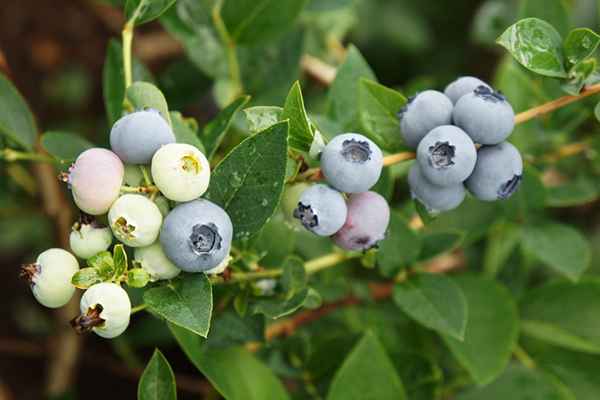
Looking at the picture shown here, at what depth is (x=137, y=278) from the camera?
32.4 inches

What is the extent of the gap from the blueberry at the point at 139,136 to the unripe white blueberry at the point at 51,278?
0.17 metres

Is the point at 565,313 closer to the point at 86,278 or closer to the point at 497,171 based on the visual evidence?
the point at 497,171

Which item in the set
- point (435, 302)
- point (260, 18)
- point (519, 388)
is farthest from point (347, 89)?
point (519, 388)

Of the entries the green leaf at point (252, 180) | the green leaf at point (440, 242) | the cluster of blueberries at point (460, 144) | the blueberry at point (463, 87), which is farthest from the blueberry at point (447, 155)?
the green leaf at point (440, 242)

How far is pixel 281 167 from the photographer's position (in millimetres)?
842

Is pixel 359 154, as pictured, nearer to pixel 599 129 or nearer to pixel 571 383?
pixel 571 383

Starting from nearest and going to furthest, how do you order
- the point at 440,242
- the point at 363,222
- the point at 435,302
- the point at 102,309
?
the point at 102,309
the point at 363,222
the point at 435,302
the point at 440,242

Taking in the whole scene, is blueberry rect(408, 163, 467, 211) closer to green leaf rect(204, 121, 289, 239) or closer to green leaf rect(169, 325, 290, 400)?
green leaf rect(204, 121, 289, 239)

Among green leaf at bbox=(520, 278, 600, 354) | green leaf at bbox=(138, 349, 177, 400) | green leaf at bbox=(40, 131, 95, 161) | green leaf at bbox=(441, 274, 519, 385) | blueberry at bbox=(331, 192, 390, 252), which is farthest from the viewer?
green leaf at bbox=(520, 278, 600, 354)

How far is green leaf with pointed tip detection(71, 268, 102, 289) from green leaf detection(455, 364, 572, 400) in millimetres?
1112

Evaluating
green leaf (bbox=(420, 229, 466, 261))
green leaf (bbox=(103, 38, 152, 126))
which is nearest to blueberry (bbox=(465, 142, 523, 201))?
green leaf (bbox=(420, 229, 466, 261))

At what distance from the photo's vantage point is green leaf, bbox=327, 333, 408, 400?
1.18m

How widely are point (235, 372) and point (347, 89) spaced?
66 cm

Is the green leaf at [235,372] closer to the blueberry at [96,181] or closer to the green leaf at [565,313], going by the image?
the blueberry at [96,181]
